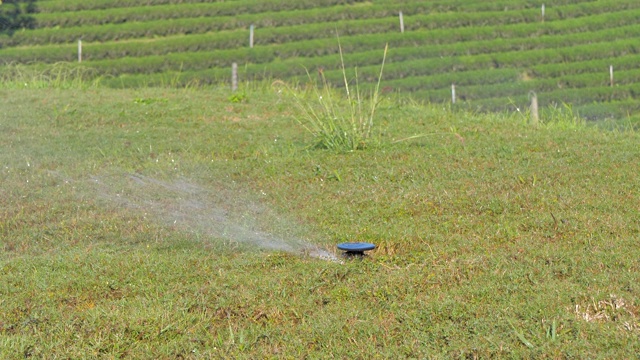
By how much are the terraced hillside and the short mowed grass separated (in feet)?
34.6

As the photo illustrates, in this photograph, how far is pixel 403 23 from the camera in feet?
75.3

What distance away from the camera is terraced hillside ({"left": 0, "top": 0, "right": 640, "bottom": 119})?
19.8 meters

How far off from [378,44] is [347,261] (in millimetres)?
17166

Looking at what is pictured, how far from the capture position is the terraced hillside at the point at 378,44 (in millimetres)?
19766

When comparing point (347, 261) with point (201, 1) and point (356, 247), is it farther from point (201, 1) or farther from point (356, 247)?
point (201, 1)

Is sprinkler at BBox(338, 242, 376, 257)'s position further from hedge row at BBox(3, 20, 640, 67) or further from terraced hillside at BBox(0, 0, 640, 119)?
hedge row at BBox(3, 20, 640, 67)

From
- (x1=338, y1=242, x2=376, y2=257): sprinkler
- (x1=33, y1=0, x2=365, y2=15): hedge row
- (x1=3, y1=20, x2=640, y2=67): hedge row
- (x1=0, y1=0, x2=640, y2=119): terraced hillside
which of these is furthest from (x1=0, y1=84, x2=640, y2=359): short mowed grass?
(x1=33, y1=0, x2=365, y2=15): hedge row

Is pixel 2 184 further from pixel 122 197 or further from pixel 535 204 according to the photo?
pixel 535 204

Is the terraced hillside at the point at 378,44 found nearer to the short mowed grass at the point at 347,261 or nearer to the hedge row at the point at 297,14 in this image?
the hedge row at the point at 297,14

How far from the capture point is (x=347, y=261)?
5.22 meters

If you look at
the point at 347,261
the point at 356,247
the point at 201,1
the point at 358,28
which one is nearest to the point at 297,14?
the point at 358,28

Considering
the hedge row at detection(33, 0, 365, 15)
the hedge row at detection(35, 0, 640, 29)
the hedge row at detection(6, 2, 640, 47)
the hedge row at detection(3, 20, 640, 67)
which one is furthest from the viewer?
the hedge row at detection(33, 0, 365, 15)

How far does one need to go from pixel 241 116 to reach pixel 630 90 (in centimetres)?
1214

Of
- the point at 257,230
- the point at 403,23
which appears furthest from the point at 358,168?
the point at 403,23
